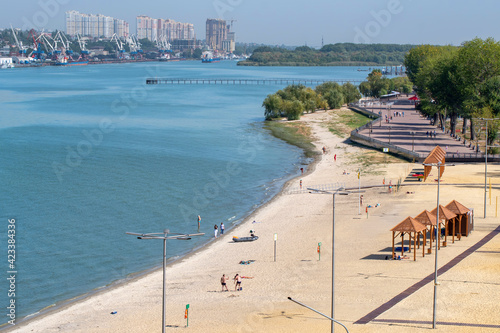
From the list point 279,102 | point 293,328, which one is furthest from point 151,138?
point 293,328

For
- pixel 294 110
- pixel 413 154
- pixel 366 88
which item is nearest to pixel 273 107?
pixel 294 110

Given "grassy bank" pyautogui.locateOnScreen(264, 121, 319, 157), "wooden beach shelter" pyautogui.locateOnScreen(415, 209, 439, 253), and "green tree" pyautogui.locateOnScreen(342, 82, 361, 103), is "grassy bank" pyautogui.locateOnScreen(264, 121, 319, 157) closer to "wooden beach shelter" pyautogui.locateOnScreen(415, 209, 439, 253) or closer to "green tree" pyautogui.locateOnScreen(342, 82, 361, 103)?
"green tree" pyautogui.locateOnScreen(342, 82, 361, 103)

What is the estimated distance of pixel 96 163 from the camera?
64500 mm

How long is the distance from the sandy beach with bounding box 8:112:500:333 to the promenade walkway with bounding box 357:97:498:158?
776 inches

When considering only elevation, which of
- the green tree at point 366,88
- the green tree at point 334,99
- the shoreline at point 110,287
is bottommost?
the shoreline at point 110,287

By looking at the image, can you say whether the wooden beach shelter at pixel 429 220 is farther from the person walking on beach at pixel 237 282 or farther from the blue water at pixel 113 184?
the blue water at pixel 113 184

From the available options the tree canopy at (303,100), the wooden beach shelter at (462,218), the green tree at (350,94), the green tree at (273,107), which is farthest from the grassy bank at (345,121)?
Answer: the wooden beach shelter at (462,218)

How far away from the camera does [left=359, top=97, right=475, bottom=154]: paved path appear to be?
213 ft

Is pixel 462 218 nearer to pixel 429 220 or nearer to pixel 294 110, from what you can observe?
pixel 429 220

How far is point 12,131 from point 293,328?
2859 inches

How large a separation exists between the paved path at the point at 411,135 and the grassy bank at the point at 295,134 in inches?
286

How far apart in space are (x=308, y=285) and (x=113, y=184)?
2929 cm

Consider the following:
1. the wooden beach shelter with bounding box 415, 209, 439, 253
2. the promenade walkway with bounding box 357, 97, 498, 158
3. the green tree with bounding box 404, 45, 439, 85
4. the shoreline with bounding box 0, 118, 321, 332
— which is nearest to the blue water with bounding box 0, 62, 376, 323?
the shoreline with bounding box 0, 118, 321, 332

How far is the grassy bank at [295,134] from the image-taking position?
248 ft
